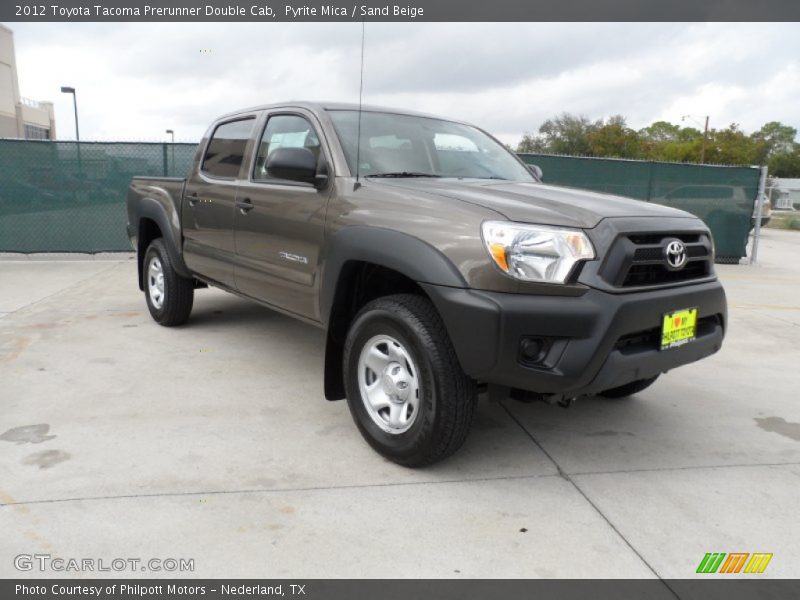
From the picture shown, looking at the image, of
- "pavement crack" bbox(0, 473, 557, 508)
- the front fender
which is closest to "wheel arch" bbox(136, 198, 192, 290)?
the front fender

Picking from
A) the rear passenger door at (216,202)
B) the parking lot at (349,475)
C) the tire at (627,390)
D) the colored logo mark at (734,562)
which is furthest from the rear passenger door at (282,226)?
the colored logo mark at (734,562)

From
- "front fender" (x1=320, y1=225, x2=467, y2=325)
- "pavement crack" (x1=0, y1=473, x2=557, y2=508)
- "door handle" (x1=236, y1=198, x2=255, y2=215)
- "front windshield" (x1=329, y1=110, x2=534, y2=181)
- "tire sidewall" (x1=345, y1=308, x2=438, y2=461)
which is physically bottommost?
"pavement crack" (x1=0, y1=473, x2=557, y2=508)

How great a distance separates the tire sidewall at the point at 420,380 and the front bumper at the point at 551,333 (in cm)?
20

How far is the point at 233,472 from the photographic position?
2994 mm

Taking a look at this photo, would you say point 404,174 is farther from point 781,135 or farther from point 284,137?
point 781,135

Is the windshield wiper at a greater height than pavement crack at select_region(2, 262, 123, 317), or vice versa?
the windshield wiper

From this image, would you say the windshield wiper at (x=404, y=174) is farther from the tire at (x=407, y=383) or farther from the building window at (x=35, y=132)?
the building window at (x=35, y=132)

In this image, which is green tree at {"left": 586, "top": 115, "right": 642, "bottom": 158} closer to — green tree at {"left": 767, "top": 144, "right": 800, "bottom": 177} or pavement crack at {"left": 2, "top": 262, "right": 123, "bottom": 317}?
green tree at {"left": 767, "top": 144, "right": 800, "bottom": 177}

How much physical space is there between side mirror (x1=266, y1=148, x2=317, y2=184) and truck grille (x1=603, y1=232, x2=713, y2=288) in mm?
1626

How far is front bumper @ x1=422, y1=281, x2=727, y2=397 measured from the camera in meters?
2.59

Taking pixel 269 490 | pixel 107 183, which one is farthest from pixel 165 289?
pixel 107 183
